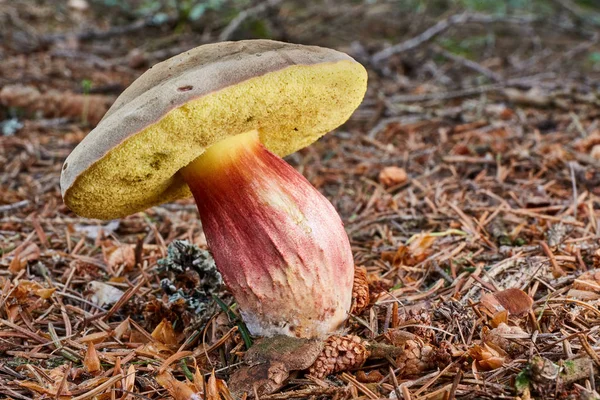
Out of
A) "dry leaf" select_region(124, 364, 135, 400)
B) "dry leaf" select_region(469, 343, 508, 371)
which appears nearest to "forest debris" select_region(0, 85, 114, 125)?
"dry leaf" select_region(124, 364, 135, 400)

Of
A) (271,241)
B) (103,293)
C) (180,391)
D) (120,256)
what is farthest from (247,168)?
(120,256)

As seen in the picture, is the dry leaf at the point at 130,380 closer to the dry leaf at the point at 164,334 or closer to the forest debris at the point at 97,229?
the dry leaf at the point at 164,334

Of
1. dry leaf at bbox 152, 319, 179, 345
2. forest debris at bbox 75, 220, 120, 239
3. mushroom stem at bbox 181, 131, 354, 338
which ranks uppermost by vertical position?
mushroom stem at bbox 181, 131, 354, 338

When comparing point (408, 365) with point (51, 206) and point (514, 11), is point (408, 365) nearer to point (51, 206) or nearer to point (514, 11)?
point (51, 206)

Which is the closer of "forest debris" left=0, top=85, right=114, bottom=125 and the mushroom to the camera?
the mushroom

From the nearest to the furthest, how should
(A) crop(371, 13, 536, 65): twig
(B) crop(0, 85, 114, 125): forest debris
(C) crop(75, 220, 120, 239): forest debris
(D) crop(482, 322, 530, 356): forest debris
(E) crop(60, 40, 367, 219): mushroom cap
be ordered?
1. (E) crop(60, 40, 367, 219): mushroom cap
2. (D) crop(482, 322, 530, 356): forest debris
3. (C) crop(75, 220, 120, 239): forest debris
4. (B) crop(0, 85, 114, 125): forest debris
5. (A) crop(371, 13, 536, 65): twig

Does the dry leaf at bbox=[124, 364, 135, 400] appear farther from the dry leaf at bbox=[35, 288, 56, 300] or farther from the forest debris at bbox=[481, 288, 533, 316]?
the forest debris at bbox=[481, 288, 533, 316]

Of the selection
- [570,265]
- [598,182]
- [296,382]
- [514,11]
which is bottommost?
[514,11]

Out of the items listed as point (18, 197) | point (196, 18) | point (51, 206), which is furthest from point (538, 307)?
point (196, 18)
